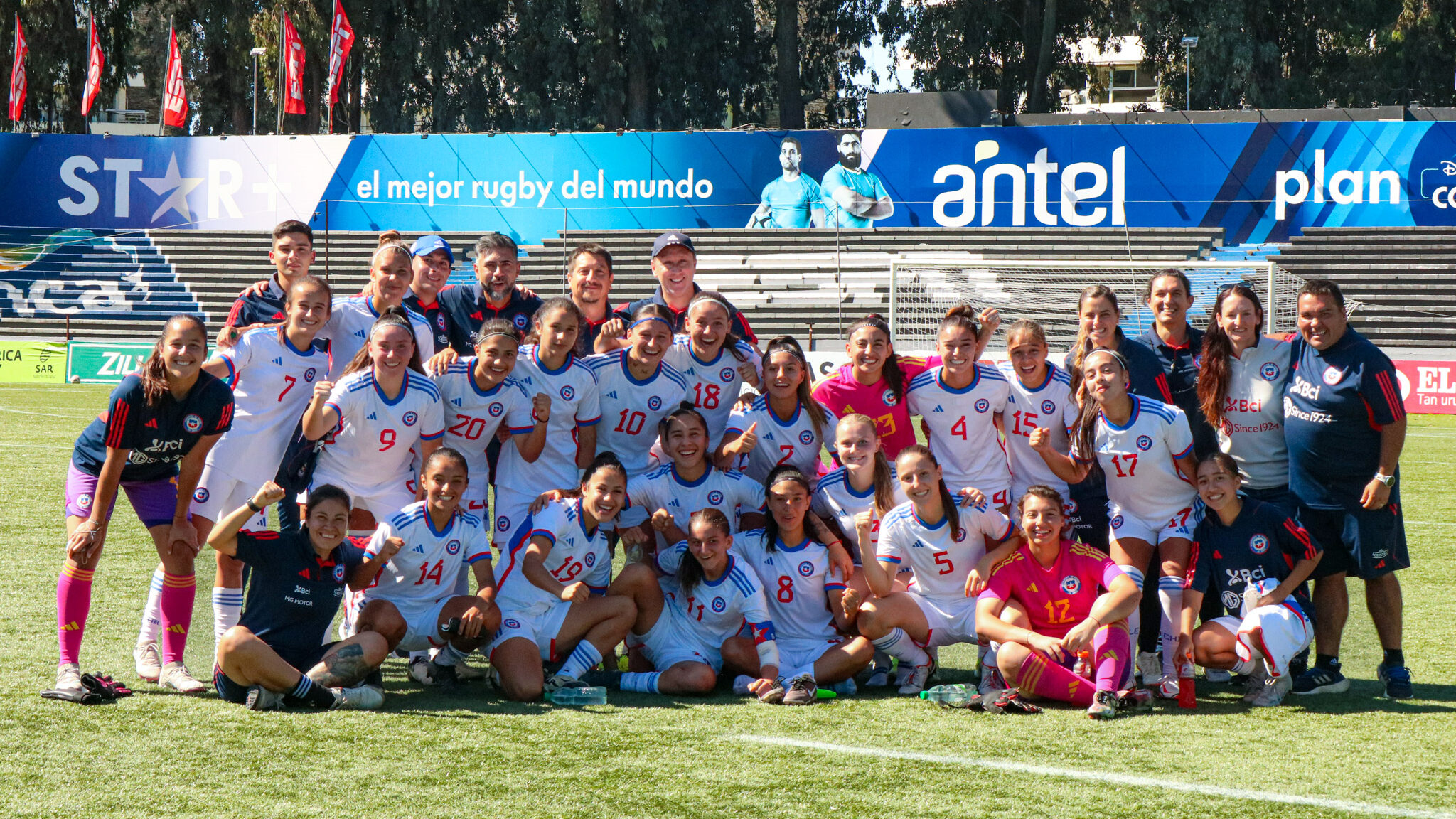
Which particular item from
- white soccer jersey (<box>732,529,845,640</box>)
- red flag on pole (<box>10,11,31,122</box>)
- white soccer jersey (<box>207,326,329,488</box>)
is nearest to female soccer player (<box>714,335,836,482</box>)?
white soccer jersey (<box>732,529,845,640</box>)

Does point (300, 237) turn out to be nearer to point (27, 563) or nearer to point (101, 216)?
point (27, 563)

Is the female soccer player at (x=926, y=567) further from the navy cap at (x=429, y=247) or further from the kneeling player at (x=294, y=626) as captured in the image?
the navy cap at (x=429, y=247)

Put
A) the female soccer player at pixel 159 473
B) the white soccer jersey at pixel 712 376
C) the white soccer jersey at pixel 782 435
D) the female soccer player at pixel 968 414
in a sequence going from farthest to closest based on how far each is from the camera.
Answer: the white soccer jersey at pixel 712 376, the white soccer jersey at pixel 782 435, the female soccer player at pixel 968 414, the female soccer player at pixel 159 473

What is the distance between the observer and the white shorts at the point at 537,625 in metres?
5.40

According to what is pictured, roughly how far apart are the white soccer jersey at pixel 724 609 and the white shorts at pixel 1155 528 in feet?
5.00

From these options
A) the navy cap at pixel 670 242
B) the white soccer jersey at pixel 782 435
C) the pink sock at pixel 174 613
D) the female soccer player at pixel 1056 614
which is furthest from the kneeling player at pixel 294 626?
the female soccer player at pixel 1056 614

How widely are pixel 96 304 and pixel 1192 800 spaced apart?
84.3 feet

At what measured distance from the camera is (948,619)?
5543 millimetres

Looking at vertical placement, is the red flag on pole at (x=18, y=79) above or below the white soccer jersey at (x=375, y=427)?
above

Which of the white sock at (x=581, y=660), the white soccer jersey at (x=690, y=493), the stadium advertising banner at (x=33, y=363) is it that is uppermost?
the stadium advertising banner at (x=33, y=363)

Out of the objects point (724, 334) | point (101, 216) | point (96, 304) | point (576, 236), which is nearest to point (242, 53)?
point (101, 216)

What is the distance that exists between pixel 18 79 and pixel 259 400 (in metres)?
27.5

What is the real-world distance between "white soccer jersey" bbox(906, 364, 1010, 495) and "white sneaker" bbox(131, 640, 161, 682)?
11.3ft

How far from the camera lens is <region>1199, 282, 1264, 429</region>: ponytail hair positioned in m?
5.68
